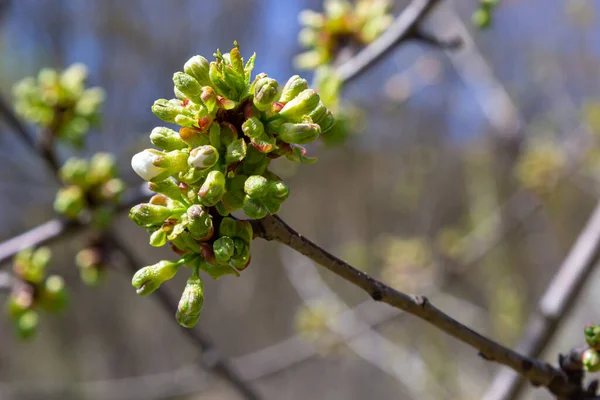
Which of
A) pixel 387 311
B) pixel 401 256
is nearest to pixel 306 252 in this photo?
pixel 387 311

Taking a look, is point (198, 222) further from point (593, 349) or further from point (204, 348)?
point (204, 348)

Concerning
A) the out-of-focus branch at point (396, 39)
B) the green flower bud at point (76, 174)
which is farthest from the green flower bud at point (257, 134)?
the green flower bud at point (76, 174)

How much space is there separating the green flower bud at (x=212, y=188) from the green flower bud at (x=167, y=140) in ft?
0.27

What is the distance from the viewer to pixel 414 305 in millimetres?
574

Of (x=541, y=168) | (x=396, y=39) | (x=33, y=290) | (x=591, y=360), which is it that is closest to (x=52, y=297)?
(x=33, y=290)

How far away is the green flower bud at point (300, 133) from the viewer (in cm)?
54

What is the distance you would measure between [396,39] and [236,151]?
2.80 feet

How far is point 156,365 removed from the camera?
7.01 meters

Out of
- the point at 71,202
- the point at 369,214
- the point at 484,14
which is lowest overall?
the point at 369,214

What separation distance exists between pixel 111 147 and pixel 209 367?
5.66 meters

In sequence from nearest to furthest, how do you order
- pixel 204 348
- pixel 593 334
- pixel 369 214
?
pixel 593 334 < pixel 204 348 < pixel 369 214

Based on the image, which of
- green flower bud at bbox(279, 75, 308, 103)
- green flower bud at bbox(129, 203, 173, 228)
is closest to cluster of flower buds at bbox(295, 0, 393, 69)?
green flower bud at bbox(279, 75, 308, 103)

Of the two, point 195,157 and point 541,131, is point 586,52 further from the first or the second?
point 195,157

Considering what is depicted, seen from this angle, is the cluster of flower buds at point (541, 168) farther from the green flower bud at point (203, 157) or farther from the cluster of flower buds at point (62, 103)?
the green flower bud at point (203, 157)
